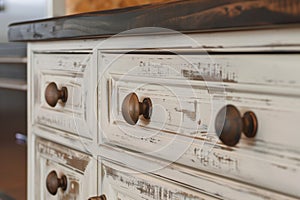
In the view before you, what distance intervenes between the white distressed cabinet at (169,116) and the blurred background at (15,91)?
24.9 inches

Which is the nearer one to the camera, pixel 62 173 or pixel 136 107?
pixel 136 107

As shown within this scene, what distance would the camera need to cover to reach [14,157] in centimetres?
201

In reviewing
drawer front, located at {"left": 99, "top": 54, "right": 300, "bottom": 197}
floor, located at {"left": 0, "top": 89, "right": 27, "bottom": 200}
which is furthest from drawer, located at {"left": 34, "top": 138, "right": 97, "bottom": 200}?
floor, located at {"left": 0, "top": 89, "right": 27, "bottom": 200}

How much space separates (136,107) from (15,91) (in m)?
1.52

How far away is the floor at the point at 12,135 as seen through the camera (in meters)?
1.83

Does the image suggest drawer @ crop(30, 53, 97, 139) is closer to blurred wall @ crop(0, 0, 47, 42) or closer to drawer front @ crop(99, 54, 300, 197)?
drawer front @ crop(99, 54, 300, 197)

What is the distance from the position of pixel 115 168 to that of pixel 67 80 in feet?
0.76

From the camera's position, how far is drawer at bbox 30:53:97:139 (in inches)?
35.6

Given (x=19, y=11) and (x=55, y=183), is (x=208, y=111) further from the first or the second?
(x=19, y=11)

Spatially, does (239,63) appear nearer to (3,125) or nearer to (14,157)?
(14,157)

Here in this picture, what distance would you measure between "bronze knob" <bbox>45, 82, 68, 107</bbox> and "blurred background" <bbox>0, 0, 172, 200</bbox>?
0.64m

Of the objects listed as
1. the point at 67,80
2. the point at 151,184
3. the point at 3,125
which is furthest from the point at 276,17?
the point at 3,125

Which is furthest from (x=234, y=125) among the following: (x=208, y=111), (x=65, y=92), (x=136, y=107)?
(x=65, y=92)

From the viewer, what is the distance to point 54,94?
96cm
